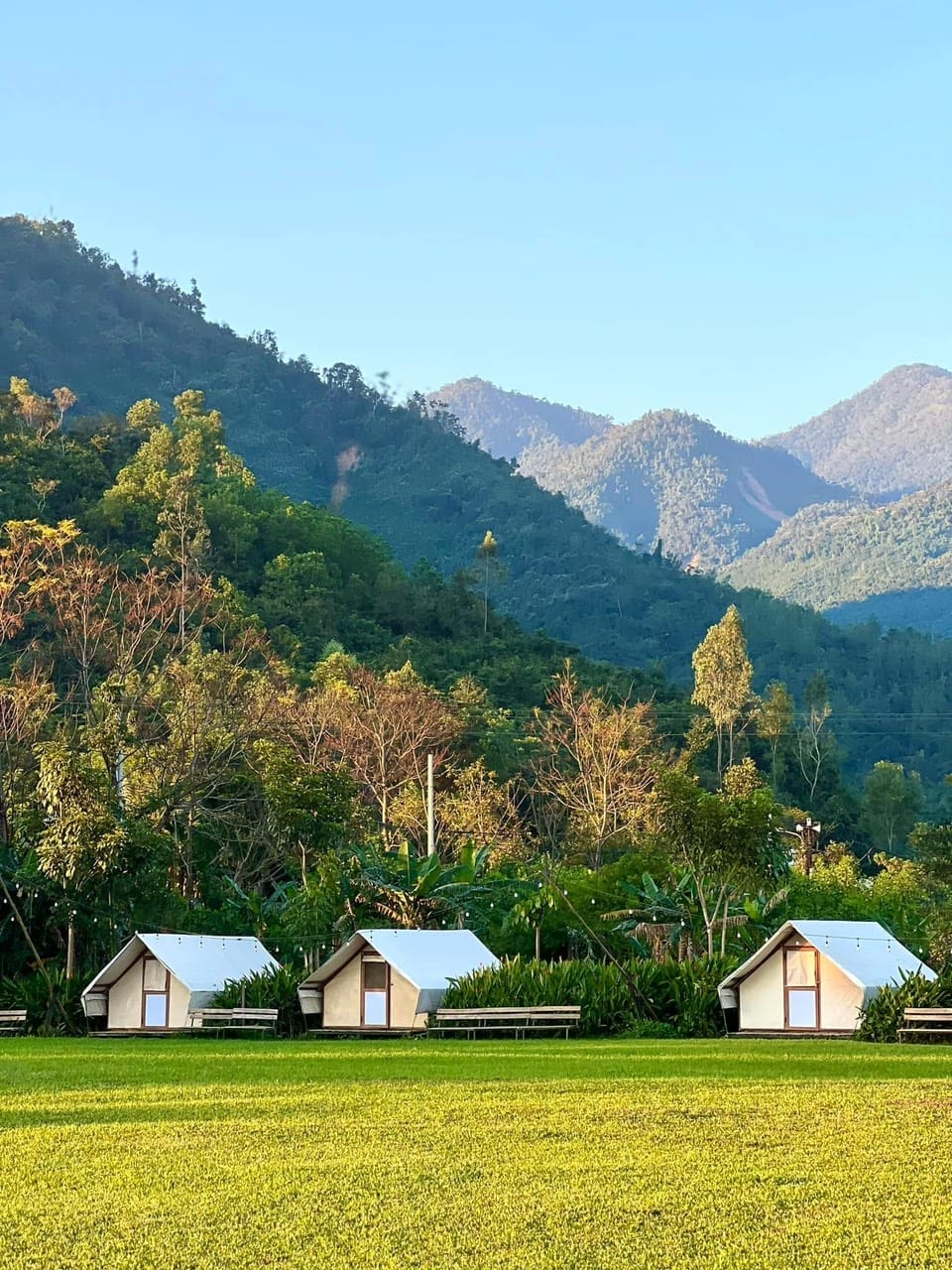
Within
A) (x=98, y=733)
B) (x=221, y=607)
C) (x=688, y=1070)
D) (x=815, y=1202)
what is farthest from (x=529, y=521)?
(x=815, y=1202)

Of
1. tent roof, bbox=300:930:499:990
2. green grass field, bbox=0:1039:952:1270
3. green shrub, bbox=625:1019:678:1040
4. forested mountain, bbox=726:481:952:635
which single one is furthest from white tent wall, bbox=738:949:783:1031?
forested mountain, bbox=726:481:952:635

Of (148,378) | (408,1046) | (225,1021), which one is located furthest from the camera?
(148,378)

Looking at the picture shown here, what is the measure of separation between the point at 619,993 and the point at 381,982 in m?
5.19

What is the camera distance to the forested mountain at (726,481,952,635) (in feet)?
533

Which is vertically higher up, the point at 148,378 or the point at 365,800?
the point at 148,378

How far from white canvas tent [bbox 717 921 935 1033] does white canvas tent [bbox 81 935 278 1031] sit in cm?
1043

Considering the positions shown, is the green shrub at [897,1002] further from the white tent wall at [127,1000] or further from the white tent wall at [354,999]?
the white tent wall at [127,1000]

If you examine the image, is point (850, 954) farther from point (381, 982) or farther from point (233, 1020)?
point (233, 1020)

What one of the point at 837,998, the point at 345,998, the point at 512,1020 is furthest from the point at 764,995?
the point at 345,998

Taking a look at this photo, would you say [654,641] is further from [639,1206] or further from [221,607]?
[639,1206]

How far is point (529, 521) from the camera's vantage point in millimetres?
139875

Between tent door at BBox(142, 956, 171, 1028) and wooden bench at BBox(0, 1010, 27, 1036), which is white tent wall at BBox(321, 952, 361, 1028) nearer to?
tent door at BBox(142, 956, 171, 1028)

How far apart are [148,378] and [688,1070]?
151799 millimetres

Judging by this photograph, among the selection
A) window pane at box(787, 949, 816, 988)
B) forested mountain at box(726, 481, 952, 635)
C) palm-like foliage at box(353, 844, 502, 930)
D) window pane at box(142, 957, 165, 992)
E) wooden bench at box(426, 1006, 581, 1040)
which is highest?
forested mountain at box(726, 481, 952, 635)
